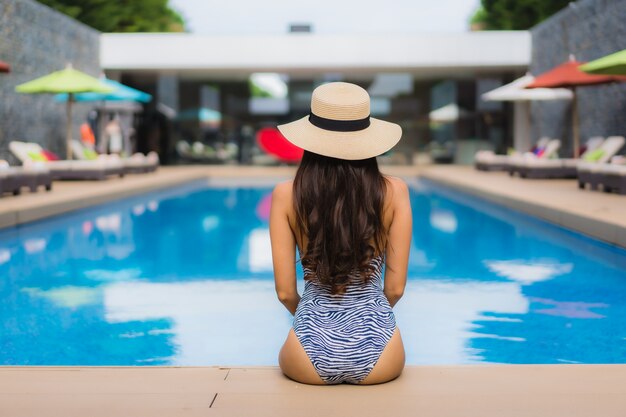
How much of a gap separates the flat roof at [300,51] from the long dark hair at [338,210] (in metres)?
21.3

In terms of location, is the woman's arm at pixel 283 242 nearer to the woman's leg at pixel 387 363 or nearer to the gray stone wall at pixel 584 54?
the woman's leg at pixel 387 363

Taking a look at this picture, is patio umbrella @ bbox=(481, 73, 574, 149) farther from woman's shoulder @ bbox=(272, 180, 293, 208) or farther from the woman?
woman's shoulder @ bbox=(272, 180, 293, 208)

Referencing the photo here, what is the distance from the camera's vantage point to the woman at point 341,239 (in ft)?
8.89

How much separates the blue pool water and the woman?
1.40m

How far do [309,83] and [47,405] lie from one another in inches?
982

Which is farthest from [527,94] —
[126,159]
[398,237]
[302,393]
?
[302,393]

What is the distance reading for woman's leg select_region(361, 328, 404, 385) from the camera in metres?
2.83

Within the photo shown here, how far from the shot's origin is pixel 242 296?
19.6 ft

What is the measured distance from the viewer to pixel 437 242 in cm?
916

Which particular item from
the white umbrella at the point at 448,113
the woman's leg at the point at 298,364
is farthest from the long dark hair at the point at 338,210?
the white umbrella at the point at 448,113

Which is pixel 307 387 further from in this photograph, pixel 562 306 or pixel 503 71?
pixel 503 71

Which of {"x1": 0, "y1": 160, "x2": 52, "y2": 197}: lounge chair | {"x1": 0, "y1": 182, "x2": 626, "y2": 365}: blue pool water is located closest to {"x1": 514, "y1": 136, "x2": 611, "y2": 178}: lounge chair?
{"x1": 0, "y1": 182, "x2": 626, "y2": 365}: blue pool water

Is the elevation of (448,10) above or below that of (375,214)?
above

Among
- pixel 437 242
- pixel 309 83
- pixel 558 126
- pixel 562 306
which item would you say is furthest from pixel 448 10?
pixel 562 306
